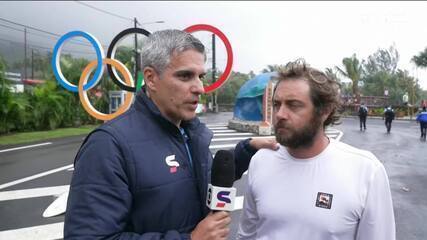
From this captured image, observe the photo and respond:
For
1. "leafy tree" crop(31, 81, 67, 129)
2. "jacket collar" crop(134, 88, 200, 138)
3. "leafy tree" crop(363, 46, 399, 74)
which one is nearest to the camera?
"jacket collar" crop(134, 88, 200, 138)

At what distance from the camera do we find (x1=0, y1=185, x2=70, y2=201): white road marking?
6.38 meters

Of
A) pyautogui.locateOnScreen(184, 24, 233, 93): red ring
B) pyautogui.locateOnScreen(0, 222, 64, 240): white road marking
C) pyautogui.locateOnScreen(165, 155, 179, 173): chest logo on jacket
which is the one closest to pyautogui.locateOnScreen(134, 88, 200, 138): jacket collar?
pyautogui.locateOnScreen(165, 155, 179, 173): chest logo on jacket

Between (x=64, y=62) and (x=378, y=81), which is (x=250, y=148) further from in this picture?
(x=378, y=81)

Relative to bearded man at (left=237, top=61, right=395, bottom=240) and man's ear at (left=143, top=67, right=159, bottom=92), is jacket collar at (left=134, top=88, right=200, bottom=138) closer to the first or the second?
man's ear at (left=143, top=67, right=159, bottom=92)

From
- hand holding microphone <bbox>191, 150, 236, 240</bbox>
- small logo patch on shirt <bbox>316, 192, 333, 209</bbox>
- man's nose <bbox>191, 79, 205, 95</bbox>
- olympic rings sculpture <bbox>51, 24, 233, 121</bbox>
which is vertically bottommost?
small logo patch on shirt <bbox>316, 192, 333, 209</bbox>

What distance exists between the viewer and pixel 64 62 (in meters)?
23.8

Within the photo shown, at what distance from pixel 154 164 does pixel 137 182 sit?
0.10 metres

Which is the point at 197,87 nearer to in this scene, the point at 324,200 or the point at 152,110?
the point at 152,110

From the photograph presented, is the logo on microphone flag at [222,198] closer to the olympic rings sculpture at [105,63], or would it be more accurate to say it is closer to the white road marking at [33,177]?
the white road marking at [33,177]

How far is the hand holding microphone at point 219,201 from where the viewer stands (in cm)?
130

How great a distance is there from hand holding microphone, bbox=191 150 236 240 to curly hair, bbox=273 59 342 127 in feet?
2.24

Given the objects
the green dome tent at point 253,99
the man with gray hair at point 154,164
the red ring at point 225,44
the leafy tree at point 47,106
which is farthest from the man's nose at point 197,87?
the leafy tree at point 47,106

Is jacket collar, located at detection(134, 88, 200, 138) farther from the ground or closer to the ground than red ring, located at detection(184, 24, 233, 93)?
closer to the ground

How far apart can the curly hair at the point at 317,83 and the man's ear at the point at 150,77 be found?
0.80 meters
